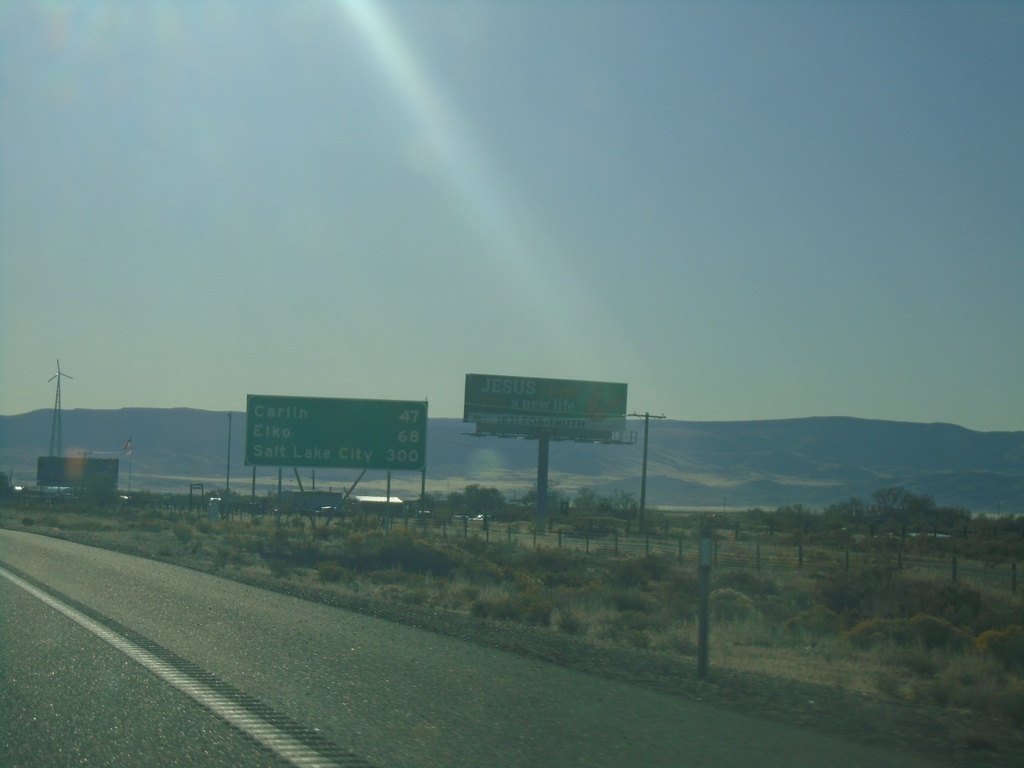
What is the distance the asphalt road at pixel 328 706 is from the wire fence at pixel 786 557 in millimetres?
19672

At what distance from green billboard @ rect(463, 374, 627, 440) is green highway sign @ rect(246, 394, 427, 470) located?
35248 mm

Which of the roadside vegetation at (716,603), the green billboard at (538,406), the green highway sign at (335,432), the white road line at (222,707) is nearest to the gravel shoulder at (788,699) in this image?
the roadside vegetation at (716,603)

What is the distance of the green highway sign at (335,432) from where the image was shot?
36562mm

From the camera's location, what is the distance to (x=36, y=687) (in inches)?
365

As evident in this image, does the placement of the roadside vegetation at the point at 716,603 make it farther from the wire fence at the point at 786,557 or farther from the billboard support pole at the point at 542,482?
the billboard support pole at the point at 542,482

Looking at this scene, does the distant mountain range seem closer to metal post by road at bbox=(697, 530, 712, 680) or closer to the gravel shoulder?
the gravel shoulder

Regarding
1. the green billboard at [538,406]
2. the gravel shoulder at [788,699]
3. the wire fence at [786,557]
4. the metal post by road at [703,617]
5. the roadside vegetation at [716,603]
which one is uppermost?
the green billboard at [538,406]

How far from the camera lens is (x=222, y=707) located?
8.56 meters

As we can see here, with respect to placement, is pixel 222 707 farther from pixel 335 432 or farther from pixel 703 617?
pixel 335 432

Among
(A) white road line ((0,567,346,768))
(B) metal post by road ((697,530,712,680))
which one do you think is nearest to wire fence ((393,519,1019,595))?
(B) metal post by road ((697,530,712,680))

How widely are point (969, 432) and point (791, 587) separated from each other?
587 ft

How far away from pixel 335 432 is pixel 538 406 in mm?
36864

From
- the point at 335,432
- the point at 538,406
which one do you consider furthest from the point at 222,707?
the point at 538,406

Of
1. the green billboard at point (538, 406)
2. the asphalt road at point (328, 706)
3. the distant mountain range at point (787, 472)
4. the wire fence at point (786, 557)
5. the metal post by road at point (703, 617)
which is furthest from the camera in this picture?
the distant mountain range at point (787, 472)
